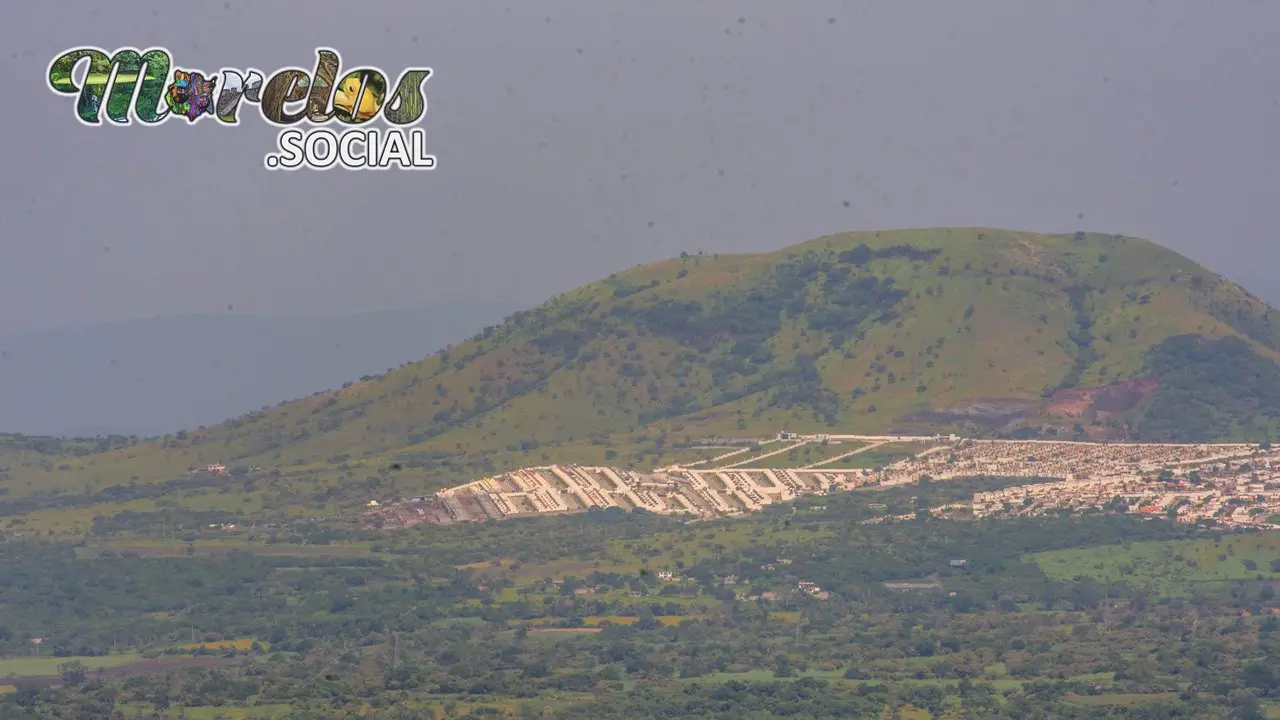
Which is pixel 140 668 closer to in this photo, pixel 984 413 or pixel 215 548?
pixel 215 548

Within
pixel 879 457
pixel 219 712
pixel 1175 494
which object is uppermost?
pixel 879 457

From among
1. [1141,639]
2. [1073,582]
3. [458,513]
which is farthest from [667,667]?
[458,513]

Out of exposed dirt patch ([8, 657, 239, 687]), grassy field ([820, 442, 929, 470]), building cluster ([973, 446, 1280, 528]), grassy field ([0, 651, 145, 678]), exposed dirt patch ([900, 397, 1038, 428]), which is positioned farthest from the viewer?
exposed dirt patch ([900, 397, 1038, 428])

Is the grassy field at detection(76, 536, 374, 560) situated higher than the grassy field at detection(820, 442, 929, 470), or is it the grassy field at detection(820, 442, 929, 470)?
the grassy field at detection(820, 442, 929, 470)

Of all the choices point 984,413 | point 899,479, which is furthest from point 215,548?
point 984,413

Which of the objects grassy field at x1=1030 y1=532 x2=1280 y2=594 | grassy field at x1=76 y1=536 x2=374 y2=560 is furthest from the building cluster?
grassy field at x1=76 y1=536 x2=374 y2=560

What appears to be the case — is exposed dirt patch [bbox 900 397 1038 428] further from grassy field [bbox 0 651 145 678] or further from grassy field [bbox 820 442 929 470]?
grassy field [bbox 0 651 145 678]
